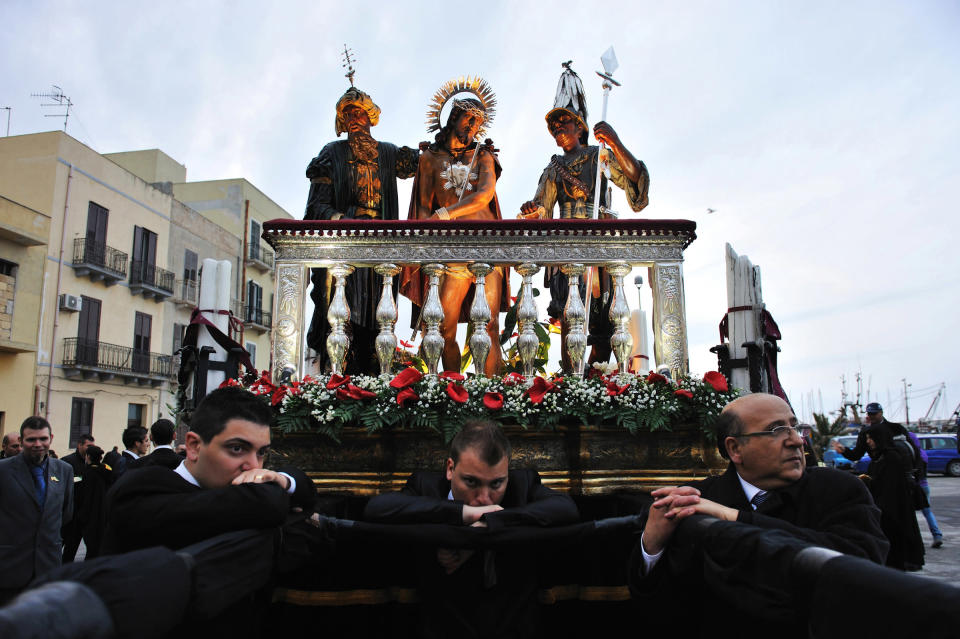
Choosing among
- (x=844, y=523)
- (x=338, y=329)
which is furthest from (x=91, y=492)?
(x=844, y=523)

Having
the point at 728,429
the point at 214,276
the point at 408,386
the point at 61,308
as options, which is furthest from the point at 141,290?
the point at 728,429

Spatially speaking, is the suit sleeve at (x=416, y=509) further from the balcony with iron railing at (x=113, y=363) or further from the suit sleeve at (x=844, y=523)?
the balcony with iron railing at (x=113, y=363)

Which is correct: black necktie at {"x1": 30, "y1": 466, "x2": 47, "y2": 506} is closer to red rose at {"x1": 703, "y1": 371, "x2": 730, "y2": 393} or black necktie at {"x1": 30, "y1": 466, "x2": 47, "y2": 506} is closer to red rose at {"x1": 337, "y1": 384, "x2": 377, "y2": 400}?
red rose at {"x1": 337, "y1": 384, "x2": 377, "y2": 400}

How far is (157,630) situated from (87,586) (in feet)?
0.64

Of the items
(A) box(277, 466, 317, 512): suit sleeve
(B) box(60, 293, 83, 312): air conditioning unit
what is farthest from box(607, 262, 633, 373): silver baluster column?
(B) box(60, 293, 83, 312): air conditioning unit

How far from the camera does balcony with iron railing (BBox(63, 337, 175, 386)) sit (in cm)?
2159

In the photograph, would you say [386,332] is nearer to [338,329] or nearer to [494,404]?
[338,329]

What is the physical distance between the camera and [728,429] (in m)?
2.66

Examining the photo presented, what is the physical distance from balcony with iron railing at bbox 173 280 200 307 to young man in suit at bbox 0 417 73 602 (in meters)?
22.5

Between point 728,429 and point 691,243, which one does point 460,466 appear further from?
point 691,243

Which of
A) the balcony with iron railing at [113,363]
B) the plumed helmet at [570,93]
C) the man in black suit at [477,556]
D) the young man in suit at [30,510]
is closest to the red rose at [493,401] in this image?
the man in black suit at [477,556]

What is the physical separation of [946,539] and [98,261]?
80.5 feet

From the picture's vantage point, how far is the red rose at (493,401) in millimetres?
3941

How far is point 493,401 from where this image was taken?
3.97 m
